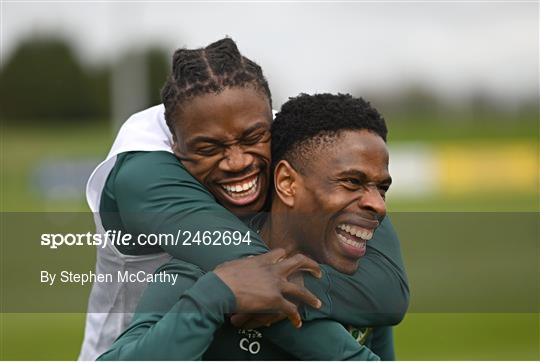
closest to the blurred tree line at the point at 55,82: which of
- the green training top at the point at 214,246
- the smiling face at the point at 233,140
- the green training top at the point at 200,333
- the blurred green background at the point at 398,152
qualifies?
the blurred green background at the point at 398,152

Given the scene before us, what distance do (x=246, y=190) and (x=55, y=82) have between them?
114 feet

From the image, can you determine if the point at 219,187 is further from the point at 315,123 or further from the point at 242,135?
the point at 315,123

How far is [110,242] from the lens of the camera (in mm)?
2453

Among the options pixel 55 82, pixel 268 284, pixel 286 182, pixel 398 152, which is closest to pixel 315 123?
pixel 286 182

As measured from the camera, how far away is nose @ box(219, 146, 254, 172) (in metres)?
2.18

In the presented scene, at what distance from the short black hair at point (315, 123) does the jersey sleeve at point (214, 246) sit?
196 mm

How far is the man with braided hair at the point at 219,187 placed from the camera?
83.7 inches

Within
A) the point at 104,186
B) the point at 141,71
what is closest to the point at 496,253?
the point at 104,186

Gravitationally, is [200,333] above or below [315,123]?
below

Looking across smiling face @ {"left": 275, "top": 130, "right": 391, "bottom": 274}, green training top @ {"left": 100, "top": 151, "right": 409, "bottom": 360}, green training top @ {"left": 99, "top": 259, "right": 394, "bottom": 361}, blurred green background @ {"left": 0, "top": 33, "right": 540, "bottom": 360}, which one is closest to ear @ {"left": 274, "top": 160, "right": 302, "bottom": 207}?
smiling face @ {"left": 275, "top": 130, "right": 391, "bottom": 274}

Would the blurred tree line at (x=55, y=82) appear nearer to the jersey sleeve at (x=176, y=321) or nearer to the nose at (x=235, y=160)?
the nose at (x=235, y=160)

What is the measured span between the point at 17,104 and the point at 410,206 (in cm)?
1993

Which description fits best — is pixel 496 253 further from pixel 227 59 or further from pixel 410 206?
pixel 227 59

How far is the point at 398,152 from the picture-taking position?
993 inches
